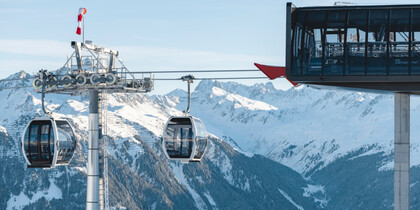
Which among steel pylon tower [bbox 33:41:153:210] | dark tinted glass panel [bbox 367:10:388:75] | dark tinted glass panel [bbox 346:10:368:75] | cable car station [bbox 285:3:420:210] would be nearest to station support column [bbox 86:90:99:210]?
steel pylon tower [bbox 33:41:153:210]

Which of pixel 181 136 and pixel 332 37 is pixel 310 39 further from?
pixel 181 136

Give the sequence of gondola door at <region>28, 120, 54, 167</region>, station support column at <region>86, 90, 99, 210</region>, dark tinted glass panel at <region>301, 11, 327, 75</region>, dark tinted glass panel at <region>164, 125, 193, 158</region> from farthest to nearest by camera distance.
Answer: station support column at <region>86, 90, 99, 210</region>
gondola door at <region>28, 120, 54, 167</region>
dark tinted glass panel at <region>164, 125, 193, 158</region>
dark tinted glass panel at <region>301, 11, 327, 75</region>

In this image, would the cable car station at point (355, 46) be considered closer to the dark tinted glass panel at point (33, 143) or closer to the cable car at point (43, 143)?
the cable car at point (43, 143)

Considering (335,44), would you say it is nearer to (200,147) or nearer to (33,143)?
(200,147)

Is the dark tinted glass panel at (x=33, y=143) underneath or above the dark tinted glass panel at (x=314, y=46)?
underneath

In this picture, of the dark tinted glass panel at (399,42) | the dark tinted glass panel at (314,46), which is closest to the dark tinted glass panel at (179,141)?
the dark tinted glass panel at (314,46)

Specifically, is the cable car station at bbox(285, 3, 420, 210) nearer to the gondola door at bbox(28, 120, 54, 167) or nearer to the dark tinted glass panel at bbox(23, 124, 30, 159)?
the gondola door at bbox(28, 120, 54, 167)

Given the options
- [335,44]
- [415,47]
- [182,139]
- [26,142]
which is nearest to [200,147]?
[182,139]
